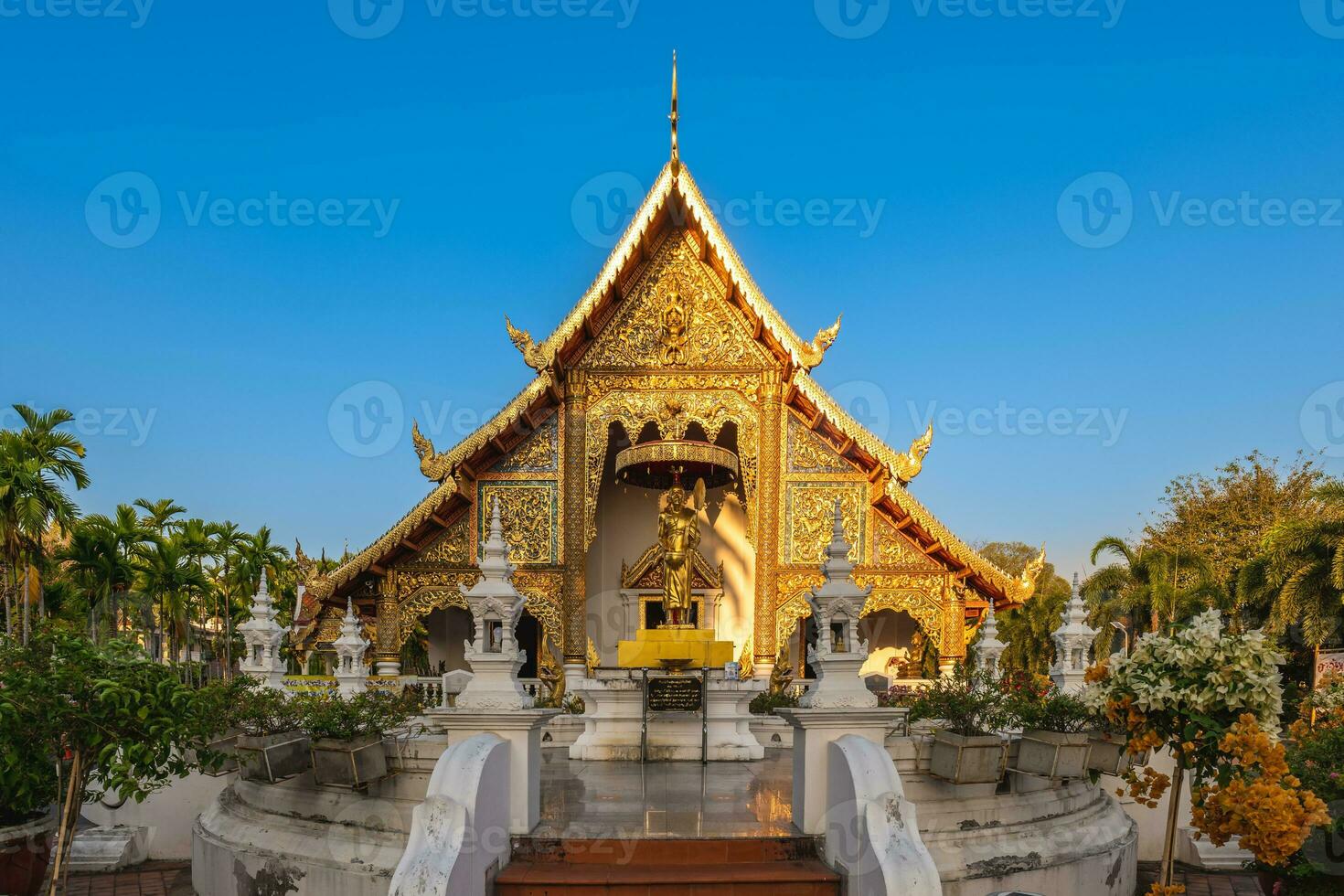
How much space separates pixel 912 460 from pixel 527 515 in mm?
5825

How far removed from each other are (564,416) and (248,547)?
85.9 ft

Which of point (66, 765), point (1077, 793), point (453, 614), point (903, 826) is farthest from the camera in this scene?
point (453, 614)

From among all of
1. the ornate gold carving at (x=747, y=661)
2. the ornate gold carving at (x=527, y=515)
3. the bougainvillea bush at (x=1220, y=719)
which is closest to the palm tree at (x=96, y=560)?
the ornate gold carving at (x=527, y=515)

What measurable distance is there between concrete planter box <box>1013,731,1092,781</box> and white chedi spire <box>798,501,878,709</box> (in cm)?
104

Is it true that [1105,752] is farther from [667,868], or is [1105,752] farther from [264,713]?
[264,713]

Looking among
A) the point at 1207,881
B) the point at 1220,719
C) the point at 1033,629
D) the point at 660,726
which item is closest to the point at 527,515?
the point at 660,726

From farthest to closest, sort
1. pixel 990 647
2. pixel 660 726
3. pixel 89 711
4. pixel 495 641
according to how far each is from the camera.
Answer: pixel 990 647, pixel 660 726, pixel 495 641, pixel 89 711

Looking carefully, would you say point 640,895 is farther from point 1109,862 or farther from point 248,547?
point 248,547

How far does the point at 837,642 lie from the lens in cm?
594

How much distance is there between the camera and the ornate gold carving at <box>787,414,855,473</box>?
1348 cm

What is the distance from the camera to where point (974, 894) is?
570 cm

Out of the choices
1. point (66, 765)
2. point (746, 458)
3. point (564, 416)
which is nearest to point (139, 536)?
point (564, 416)

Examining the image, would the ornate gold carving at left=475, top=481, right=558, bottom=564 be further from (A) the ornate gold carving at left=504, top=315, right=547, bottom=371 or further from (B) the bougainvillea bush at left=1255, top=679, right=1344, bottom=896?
(B) the bougainvillea bush at left=1255, top=679, right=1344, bottom=896

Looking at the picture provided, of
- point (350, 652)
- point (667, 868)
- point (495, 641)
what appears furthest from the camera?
point (350, 652)
